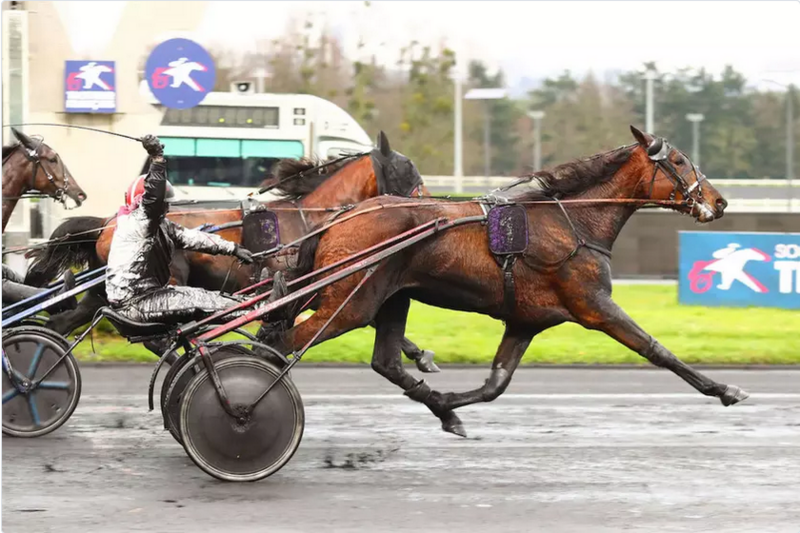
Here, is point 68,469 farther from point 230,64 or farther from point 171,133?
point 230,64

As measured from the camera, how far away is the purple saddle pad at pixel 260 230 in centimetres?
843

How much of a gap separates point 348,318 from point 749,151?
33714mm

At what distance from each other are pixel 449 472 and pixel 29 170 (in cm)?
497

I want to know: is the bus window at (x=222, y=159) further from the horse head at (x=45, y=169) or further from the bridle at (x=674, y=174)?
the bridle at (x=674, y=174)

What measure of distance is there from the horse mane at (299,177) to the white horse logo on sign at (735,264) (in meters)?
6.96

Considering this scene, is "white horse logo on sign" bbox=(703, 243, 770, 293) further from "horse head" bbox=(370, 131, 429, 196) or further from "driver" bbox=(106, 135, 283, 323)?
"driver" bbox=(106, 135, 283, 323)

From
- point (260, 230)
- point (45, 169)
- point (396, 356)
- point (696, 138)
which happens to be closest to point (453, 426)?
point (396, 356)

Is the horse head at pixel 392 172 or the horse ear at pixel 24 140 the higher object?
the horse ear at pixel 24 140

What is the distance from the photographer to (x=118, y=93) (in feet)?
51.7

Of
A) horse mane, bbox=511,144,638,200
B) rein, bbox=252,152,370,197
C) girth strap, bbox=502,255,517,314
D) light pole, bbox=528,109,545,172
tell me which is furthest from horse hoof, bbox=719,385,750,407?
light pole, bbox=528,109,545,172

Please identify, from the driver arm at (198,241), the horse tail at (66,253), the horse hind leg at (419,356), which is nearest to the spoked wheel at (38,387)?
the driver arm at (198,241)

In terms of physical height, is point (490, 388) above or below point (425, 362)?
above

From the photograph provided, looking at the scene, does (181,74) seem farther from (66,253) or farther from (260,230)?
(260,230)

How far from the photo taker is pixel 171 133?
Answer: 20.1 metres
